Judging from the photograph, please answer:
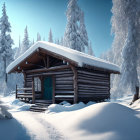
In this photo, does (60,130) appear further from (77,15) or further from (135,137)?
(77,15)

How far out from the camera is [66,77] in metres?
11.3

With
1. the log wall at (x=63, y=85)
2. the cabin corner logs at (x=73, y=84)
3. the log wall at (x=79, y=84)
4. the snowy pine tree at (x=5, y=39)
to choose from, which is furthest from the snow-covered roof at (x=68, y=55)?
the snowy pine tree at (x=5, y=39)

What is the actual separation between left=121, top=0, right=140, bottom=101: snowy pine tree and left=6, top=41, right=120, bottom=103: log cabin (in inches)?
43.1

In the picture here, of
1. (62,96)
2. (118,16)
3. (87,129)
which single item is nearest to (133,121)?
(87,129)

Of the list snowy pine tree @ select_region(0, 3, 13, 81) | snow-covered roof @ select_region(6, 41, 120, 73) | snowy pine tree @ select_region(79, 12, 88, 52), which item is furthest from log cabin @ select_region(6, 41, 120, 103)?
snowy pine tree @ select_region(0, 3, 13, 81)

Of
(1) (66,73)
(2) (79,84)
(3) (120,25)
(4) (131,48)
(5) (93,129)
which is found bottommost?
(5) (93,129)

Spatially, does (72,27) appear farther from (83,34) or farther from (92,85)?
(92,85)

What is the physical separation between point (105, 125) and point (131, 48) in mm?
10213

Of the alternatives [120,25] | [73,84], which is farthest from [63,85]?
[120,25]

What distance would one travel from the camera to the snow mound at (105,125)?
4247 mm

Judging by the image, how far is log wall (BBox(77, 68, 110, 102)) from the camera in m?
11.1

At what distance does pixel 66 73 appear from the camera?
1138cm

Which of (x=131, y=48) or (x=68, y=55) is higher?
(x=131, y=48)

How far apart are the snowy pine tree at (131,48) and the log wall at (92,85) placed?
180 cm
